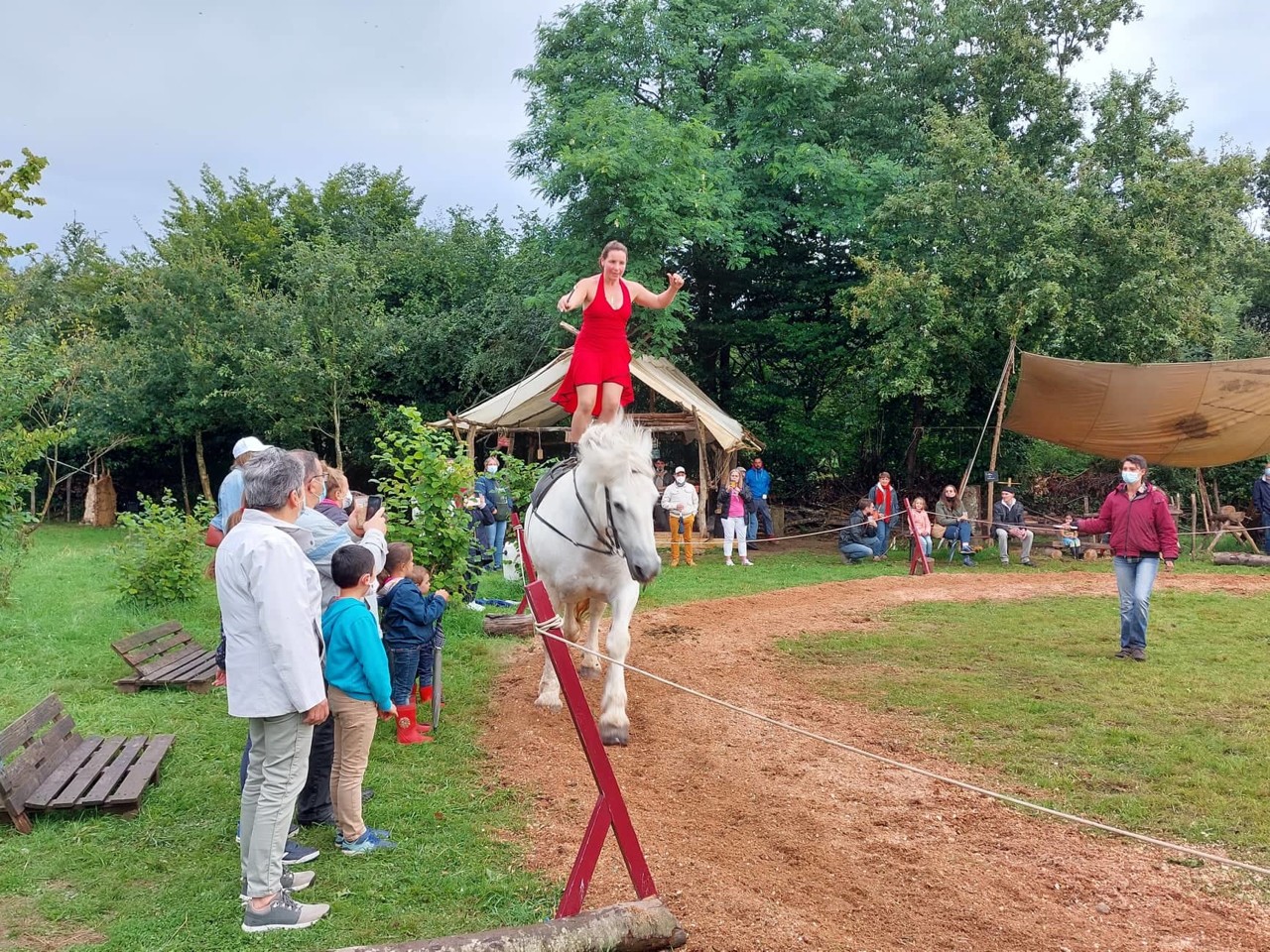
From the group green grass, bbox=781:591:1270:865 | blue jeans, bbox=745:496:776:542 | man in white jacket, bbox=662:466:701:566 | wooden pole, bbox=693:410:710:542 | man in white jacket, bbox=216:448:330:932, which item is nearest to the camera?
man in white jacket, bbox=216:448:330:932

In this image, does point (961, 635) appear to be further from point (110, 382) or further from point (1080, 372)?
point (110, 382)

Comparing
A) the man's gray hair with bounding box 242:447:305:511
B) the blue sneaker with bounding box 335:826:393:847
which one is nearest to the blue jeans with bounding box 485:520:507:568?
the blue sneaker with bounding box 335:826:393:847

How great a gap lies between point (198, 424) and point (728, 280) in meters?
14.4

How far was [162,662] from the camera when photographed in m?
6.81

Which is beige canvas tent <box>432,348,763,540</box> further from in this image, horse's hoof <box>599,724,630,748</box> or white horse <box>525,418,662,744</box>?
horse's hoof <box>599,724,630,748</box>

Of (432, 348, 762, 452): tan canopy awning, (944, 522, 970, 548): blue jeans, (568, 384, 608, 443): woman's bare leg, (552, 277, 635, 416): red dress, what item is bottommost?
(944, 522, 970, 548): blue jeans

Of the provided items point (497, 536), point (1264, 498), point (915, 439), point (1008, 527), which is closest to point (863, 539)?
point (1008, 527)

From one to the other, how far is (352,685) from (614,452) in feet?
6.81

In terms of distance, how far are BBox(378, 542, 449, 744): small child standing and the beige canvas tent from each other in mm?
10330

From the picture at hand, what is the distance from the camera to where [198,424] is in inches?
894

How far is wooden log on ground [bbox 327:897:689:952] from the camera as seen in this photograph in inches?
111

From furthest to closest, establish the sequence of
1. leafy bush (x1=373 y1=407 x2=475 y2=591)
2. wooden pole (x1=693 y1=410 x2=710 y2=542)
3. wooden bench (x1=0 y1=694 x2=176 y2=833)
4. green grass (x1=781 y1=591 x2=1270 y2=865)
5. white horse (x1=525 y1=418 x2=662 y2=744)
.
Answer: wooden pole (x1=693 y1=410 x2=710 y2=542)
leafy bush (x1=373 y1=407 x2=475 y2=591)
white horse (x1=525 y1=418 x2=662 y2=744)
green grass (x1=781 y1=591 x2=1270 y2=865)
wooden bench (x1=0 y1=694 x2=176 y2=833)

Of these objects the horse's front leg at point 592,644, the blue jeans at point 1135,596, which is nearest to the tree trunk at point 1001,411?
the blue jeans at point 1135,596

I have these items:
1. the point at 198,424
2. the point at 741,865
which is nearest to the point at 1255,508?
the point at 741,865
